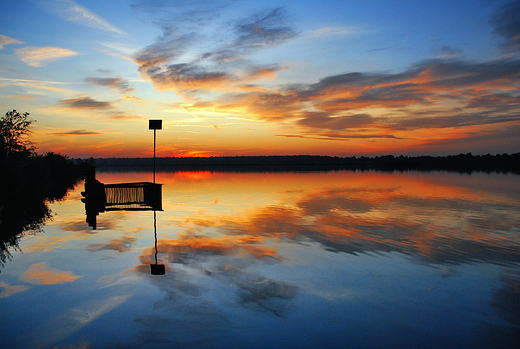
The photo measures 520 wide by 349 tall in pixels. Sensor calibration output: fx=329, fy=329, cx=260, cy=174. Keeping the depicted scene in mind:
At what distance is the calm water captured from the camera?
5883 millimetres

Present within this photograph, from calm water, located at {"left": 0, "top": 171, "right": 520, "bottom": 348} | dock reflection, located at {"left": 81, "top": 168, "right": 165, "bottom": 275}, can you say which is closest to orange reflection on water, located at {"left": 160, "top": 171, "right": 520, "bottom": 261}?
calm water, located at {"left": 0, "top": 171, "right": 520, "bottom": 348}

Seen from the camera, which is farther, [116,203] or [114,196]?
[116,203]

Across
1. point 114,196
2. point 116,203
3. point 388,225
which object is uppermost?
point 114,196

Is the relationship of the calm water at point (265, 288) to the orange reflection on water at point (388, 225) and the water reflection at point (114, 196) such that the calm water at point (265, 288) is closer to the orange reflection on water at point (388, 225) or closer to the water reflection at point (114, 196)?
the orange reflection on water at point (388, 225)

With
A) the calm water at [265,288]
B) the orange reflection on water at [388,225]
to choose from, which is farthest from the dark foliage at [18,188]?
→ the orange reflection on water at [388,225]

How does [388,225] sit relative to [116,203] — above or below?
above

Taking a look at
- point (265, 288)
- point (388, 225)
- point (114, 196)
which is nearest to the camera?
point (265, 288)

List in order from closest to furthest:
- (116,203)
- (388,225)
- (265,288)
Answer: (265,288) < (388,225) < (116,203)

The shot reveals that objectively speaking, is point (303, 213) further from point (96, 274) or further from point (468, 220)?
point (96, 274)

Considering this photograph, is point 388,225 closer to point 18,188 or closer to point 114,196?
point 114,196

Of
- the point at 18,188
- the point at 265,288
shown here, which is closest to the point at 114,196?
the point at 18,188

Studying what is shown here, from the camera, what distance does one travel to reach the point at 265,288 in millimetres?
8102

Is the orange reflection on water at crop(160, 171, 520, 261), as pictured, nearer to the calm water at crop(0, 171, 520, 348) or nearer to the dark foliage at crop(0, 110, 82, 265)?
the calm water at crop(0, 171, 520, 348)

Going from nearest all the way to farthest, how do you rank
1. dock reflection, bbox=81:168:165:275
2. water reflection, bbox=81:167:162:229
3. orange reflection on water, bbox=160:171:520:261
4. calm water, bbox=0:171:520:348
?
calm water, bbox=0:171:520:348, orange reflection on water, bbox=160:171:520:261, dock reflection, bbox=81:168:165:275, water reflection, bbox=81:167:162:229
